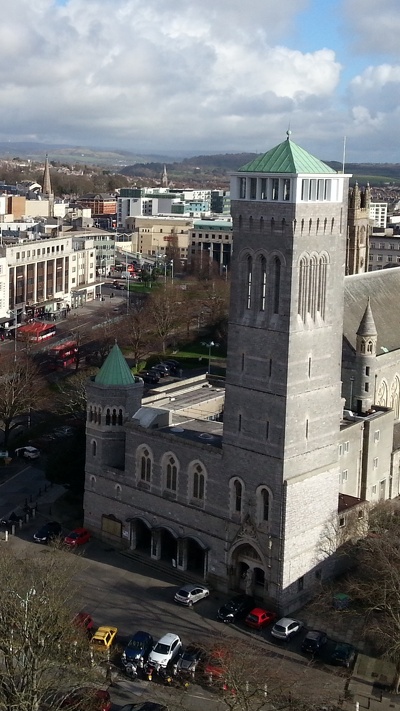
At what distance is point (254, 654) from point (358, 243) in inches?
2419

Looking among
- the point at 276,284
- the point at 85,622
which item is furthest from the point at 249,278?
the point at 85,622

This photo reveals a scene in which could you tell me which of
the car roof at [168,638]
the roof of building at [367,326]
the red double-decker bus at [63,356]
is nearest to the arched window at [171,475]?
the car roof at [168,638]

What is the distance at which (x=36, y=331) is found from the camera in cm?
12850

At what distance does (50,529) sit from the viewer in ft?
212

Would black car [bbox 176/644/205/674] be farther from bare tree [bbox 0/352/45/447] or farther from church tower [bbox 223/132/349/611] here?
bare tree [bbox 0/352/45/447]

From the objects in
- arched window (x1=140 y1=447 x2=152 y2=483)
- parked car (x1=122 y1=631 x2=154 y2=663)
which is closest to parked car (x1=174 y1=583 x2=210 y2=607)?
parked car (x1=122 y1=631 x2=154 y2=663)

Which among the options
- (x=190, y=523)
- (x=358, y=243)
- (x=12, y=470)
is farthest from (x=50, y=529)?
(x=358, y=243)

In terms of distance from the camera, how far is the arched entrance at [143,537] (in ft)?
205

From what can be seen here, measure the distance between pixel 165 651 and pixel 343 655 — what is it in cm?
948

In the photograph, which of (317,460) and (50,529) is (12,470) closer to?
(50,529)

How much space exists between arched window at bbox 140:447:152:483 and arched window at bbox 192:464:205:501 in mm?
3964

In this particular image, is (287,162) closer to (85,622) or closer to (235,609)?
(235,609)

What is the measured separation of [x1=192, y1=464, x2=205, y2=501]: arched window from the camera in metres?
58.3

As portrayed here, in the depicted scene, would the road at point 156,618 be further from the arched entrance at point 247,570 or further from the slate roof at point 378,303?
the slate roof at point 378,303
